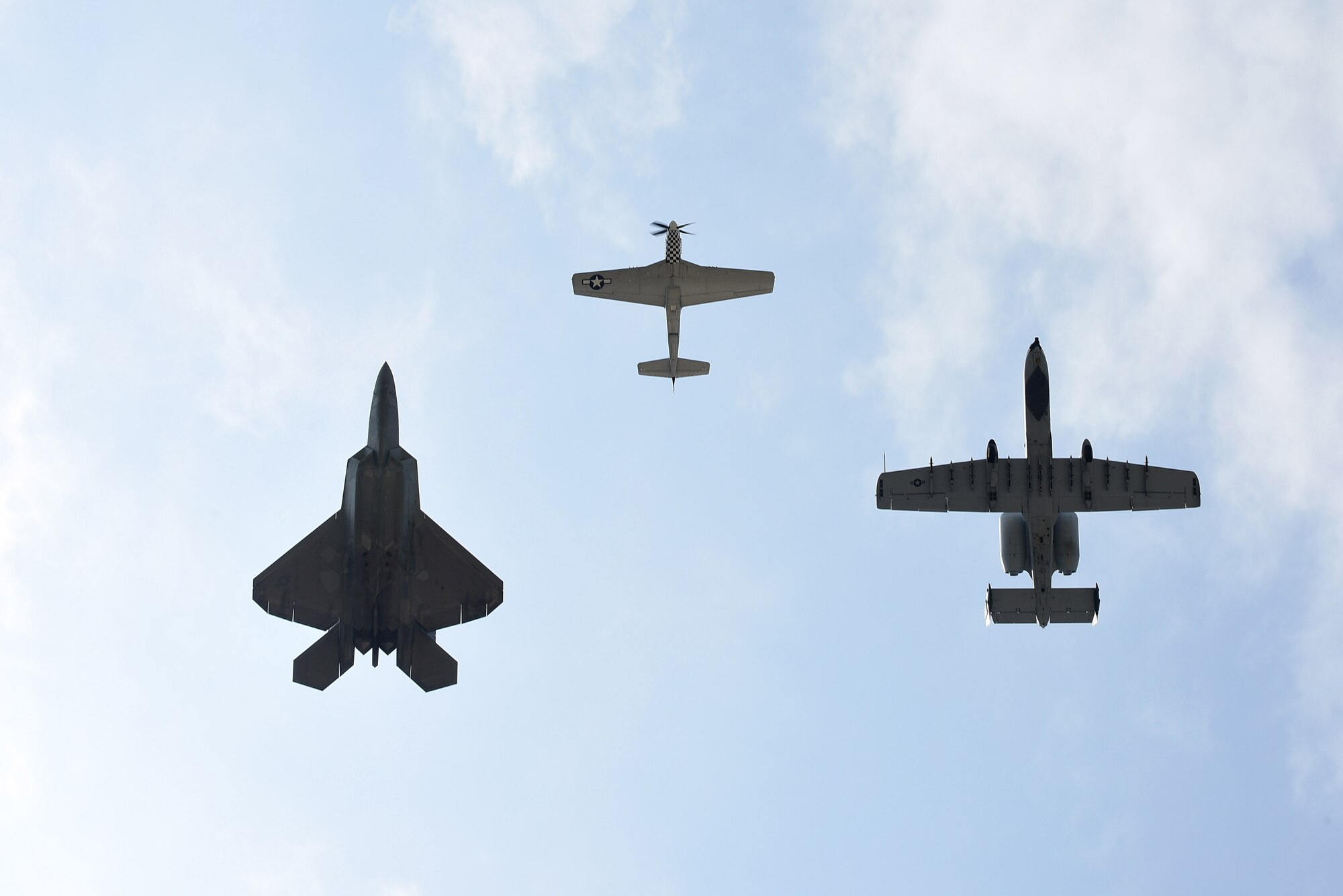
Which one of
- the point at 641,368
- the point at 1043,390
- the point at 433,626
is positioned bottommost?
the point at 433,626

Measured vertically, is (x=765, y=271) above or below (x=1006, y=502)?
above

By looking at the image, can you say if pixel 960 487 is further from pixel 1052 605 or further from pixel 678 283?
pixel 678 283

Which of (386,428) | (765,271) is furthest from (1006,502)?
(386,428)

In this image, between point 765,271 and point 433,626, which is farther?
point 765,271

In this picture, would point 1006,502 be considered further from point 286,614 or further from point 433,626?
point 286,614

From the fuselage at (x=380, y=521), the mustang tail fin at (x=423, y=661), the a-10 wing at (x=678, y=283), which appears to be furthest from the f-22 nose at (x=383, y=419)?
the a-10 wing at (x=678, y=283)

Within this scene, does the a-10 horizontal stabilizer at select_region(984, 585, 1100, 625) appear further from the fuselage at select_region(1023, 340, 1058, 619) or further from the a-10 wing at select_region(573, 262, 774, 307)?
the a-10 wing at select_region(573, 262, 774, 307)

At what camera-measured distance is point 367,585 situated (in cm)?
5769

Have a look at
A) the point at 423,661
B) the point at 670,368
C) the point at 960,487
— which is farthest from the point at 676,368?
the point at 423,661

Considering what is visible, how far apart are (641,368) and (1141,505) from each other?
102 ft

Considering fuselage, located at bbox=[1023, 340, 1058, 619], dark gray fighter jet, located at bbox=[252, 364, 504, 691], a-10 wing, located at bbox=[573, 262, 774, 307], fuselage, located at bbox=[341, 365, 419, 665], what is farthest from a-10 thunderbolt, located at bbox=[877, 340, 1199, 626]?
fuselage, located at bbox=[341, 365, 419, 665]

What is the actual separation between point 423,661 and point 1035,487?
106 ft

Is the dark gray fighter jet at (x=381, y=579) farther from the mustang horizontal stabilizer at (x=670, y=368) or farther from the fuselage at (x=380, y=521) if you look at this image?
the mustang horizontal stabilizer at (x=670, y=368)

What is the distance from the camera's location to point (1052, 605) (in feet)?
249
